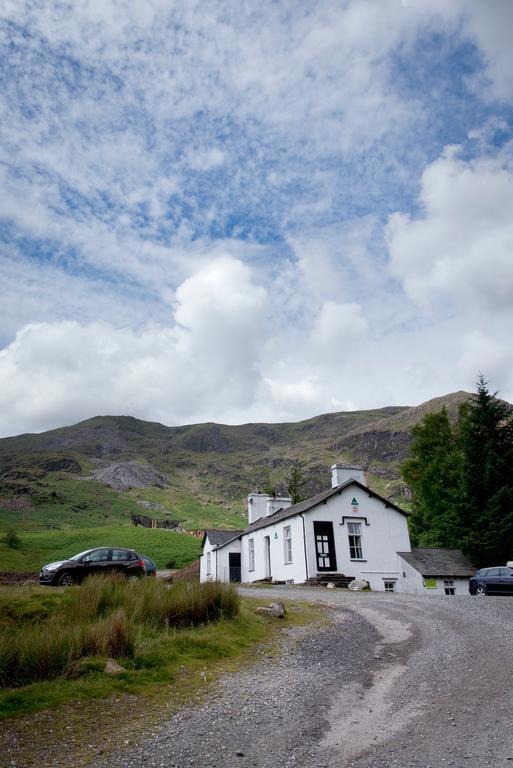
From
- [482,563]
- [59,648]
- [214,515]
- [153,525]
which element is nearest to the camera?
[59,648]

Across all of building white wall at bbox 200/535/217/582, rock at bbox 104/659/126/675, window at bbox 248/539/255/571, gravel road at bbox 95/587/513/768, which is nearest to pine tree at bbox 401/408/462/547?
window at bbox 248/539/255/571

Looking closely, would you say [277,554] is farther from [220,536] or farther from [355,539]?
[220,536]

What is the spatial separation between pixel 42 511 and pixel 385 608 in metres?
77.0

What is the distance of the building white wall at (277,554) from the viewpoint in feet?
117

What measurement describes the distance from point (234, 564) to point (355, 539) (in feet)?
49.6

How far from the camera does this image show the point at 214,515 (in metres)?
127

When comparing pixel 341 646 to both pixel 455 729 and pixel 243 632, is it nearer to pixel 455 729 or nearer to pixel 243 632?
pixel 243 632

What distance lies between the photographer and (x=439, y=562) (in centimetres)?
3584

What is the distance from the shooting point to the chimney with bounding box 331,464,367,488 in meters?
39.6

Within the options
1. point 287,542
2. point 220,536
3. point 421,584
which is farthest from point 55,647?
point 220,536

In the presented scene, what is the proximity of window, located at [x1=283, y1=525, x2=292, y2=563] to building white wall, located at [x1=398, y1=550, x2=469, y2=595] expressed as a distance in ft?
25.2

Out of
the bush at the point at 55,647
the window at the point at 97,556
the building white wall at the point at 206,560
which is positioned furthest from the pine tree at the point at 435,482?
the bush at the point at 55,647

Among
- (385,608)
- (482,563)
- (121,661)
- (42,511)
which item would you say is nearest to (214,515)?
(42,511)

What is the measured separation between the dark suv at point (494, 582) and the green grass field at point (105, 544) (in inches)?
1290
